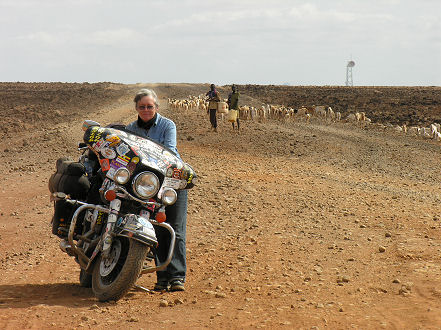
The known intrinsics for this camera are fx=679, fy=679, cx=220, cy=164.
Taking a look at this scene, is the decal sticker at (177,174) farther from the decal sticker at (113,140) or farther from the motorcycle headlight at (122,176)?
the decal sticker at (113,140)

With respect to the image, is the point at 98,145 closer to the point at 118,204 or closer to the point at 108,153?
the point at 108,153

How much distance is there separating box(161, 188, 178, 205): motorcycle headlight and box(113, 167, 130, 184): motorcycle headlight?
0.32 meters

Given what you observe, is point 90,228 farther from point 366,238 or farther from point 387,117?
point 387,117

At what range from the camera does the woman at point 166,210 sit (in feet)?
19.2

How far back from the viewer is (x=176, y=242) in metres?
5.96

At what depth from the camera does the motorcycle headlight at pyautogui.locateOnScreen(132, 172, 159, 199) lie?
5.20 meters

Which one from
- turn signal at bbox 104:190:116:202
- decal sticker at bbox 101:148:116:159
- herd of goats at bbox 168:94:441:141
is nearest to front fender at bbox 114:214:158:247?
turn signal at bbox 104:190:116:202

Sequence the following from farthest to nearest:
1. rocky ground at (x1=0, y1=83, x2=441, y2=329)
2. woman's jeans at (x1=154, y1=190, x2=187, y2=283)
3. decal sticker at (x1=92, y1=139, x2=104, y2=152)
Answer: woman's jeans at (x1=154, y1=190, x2=187, y2=283) → decal sticker at (x1=92, y1=139, x2=104, y2=152) → rocky ground at (x1=0, y1=83, x2=441, y2=329)

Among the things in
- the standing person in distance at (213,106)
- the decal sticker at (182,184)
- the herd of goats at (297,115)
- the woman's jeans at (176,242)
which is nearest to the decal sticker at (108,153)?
the decal sticker at (182,184)

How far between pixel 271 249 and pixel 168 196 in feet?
8.40

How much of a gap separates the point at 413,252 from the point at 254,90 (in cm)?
6776

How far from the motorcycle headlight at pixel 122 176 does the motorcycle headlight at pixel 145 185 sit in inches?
2.8

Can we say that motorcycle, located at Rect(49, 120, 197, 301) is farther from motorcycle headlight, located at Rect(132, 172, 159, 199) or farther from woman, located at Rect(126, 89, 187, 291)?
woman, located at Rect(126, 89, 187, 291)

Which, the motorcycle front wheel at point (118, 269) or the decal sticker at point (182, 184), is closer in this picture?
the motorcycle front wheel at point (118, 269)
